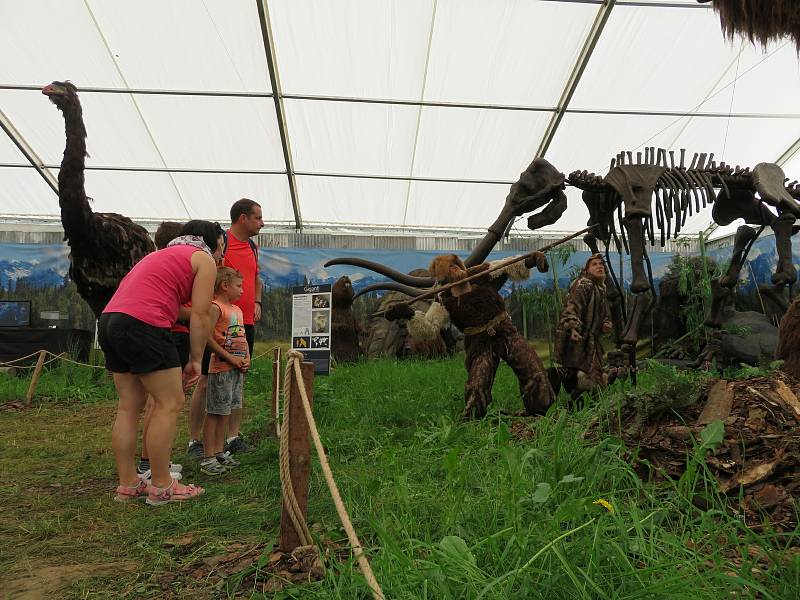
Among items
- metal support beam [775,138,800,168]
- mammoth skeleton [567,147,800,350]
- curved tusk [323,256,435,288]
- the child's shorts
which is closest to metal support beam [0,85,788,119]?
metal support beam [775,138,800,168]

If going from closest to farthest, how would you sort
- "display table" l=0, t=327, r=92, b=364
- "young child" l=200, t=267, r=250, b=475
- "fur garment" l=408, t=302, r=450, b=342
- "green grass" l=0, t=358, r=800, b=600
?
"green grass" l=0, t=358, r=800, b=600 < "young child" l=200, t=267, r=250, b=475 < "fur garment" l=408, t=302, r=450, b=342 < "display table" l=0, t=327, r=92, b=364

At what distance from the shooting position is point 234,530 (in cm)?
260

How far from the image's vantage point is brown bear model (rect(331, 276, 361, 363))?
35.6 ft

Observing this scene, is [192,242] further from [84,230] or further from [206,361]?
[84,230]

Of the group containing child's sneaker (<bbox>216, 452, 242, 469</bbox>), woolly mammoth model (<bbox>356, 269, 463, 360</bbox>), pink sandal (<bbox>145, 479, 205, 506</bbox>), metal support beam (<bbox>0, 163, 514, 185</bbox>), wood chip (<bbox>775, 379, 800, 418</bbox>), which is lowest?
woolly mammoth model (<bbox>356, 269, 463, 360</bbox>)

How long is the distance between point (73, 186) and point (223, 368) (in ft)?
7.13

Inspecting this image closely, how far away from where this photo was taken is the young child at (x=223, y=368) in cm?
380

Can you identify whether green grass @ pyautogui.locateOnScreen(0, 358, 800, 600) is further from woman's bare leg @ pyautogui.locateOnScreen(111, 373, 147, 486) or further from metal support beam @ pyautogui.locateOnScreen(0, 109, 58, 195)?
metal support beam @ pyautogui.locateOnScreen(0, 109, 58, 195)

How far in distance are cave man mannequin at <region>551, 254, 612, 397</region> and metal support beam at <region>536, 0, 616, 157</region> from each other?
3698 millimetres

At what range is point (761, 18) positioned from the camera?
7.19 feet

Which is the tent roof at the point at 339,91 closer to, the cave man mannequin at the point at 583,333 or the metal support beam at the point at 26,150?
the metal support beam at the point at 26,150

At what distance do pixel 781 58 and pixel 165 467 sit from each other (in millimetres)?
9442

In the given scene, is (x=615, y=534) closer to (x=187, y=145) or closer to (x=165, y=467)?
(x=165, y=467)

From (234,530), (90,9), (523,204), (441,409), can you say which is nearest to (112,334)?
(234,530)
